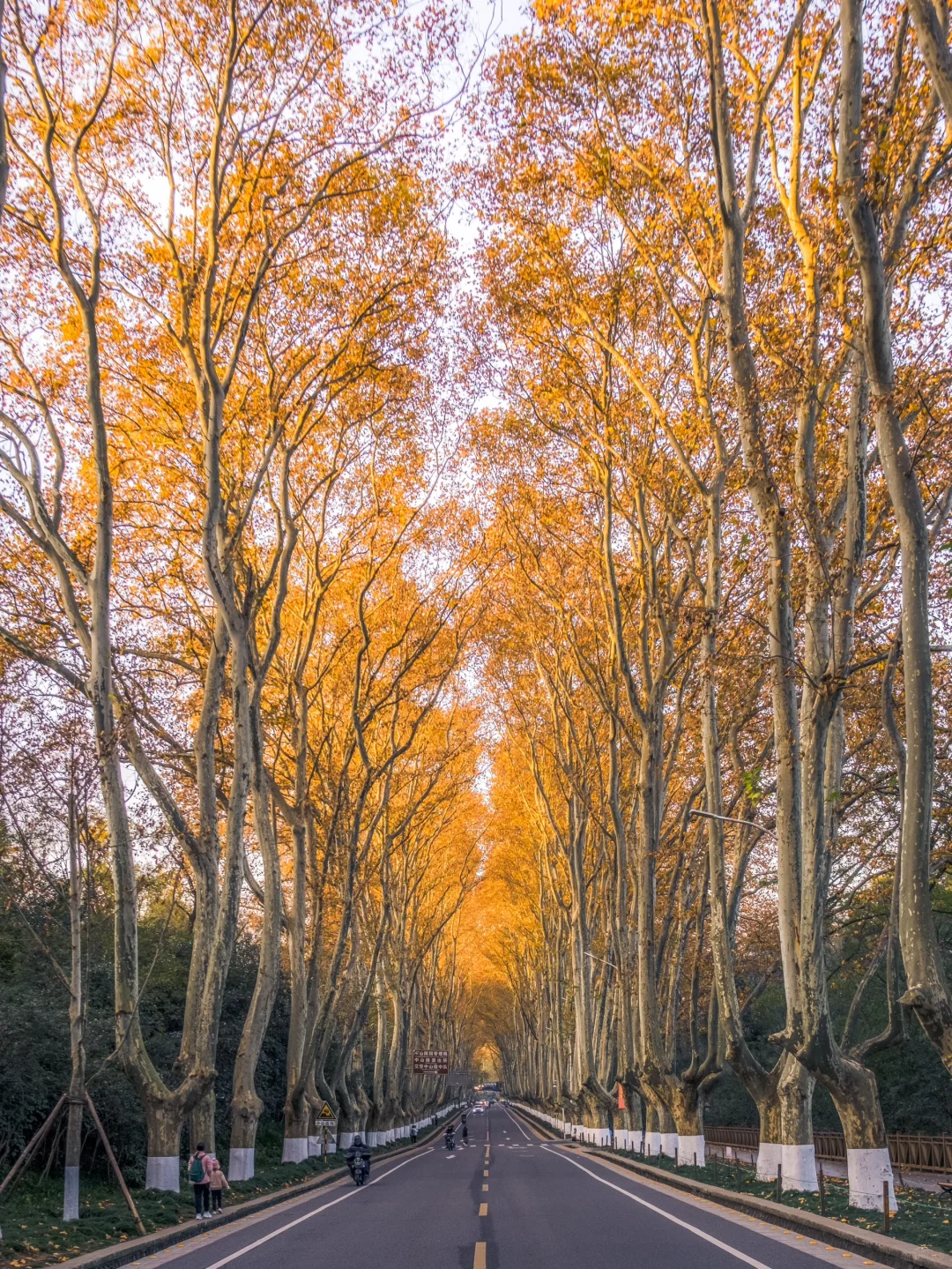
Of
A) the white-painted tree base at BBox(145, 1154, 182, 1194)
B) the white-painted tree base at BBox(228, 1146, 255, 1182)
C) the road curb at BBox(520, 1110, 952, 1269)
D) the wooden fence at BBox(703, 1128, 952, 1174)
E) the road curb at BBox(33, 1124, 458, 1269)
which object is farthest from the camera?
the wooden fence at BBox(703, 1128, 952, 1174)

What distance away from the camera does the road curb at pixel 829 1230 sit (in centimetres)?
935

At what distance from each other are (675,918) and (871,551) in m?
16.3

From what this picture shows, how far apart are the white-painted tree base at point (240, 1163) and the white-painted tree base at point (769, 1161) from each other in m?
9.35

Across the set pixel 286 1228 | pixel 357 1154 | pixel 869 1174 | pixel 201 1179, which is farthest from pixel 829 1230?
pixel 357 1154

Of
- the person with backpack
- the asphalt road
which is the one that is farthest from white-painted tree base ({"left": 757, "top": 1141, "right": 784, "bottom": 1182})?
the person with backpack

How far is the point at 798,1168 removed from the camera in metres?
15.3

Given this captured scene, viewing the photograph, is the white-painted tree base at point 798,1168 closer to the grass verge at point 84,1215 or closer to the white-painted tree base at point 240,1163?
the grass verge at point 84,1215

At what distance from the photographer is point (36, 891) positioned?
62.0 ft

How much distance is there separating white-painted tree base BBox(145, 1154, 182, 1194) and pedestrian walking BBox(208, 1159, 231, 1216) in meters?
0.77

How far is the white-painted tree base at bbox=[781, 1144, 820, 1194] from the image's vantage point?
49.9 feet

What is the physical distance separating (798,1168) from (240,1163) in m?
10.5

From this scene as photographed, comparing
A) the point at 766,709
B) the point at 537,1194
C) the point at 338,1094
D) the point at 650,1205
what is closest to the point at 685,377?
the point at 766,709

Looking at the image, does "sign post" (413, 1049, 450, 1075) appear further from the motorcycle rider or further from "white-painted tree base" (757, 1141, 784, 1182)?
"white-painted tree base" (757, 1141, 784, 1182)

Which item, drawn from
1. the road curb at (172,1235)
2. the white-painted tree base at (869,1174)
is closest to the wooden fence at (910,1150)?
the white-painted tree base at (869,1174)
